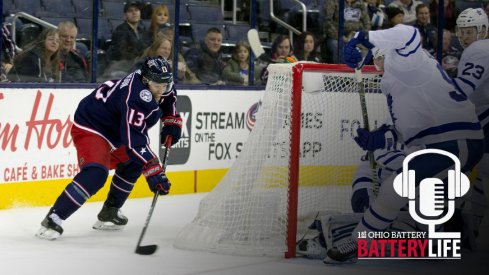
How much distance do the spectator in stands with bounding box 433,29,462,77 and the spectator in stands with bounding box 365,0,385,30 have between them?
1.72ft

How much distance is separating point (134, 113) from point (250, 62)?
3.12m

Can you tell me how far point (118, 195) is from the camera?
20.6 ft

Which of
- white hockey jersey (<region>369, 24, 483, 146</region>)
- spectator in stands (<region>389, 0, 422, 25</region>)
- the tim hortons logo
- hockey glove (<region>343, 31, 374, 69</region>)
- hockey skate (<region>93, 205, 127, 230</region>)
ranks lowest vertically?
hockey skate (<region>93, 205, 127, 230</region>)

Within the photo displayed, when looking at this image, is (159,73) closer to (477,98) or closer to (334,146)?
(334,146)

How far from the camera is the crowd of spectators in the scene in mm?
7113

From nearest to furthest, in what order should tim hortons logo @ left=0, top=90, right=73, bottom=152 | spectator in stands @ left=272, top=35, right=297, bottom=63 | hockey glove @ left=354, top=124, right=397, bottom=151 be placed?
1. hockey glove @ left=354, top=124, right=397, bottom=151
2. tim hortons logo @ left=0, top=90, right=73, bottom=152
3. spectator in stands @ left=272, top=35, right=297, bottom=63

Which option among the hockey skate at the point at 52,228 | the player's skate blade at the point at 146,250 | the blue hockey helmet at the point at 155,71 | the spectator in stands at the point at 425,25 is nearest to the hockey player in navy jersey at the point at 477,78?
the blue hockey helmet at the point at 155,71

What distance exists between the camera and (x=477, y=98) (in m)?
6.09

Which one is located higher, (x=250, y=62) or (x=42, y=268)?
(x=250, y=62)

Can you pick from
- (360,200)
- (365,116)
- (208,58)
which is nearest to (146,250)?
(360,200)

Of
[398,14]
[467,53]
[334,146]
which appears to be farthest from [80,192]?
[398,14]

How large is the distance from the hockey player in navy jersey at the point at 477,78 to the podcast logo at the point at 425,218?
16.0 inches

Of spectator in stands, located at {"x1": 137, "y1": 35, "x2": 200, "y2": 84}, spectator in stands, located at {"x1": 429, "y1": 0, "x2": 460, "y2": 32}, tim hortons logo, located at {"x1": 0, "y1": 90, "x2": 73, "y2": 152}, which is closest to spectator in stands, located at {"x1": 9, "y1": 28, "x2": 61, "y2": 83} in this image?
tim hortons logo, located at {"x1": 0, "y1": 90, "x2": 73, "y2": 152}

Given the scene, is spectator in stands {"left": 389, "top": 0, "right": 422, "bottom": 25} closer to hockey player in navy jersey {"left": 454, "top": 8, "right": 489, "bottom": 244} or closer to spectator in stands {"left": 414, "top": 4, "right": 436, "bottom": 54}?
spectator in stands {"left": 414, "top": 4, "right": 436, "bottom": 54}
